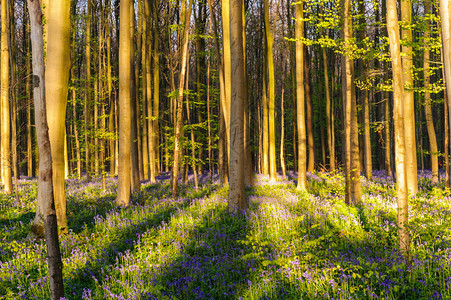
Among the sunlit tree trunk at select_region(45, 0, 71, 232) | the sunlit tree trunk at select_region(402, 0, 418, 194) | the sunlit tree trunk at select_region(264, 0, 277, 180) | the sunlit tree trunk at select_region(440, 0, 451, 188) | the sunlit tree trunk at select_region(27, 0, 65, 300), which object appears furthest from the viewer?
the sunlit tree trunk at select_region(264, 0, 277, 180)

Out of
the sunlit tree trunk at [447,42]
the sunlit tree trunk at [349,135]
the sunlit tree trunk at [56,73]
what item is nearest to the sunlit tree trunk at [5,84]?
the sunlit tree trunk at [56,73]

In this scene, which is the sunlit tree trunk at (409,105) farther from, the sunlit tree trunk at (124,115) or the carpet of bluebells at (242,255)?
the sunlit tree trunk at (124,115)

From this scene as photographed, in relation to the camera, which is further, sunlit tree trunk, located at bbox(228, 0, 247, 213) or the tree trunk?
the tree trunk

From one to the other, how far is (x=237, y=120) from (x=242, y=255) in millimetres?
4464

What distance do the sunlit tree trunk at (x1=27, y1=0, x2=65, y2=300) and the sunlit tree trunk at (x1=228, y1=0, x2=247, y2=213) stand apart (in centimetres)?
549

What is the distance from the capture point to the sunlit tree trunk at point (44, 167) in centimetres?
404

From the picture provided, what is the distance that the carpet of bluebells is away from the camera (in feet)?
14.7

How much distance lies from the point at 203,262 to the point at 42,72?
4.24 m

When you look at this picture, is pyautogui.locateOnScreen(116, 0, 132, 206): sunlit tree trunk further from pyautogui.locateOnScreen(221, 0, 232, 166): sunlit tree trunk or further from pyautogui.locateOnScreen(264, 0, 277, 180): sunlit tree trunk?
pyautogui.locateOnScreen(264, 0, 277, 180): sunlit tree trunk

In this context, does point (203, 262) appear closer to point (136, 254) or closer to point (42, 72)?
point (136, 254)

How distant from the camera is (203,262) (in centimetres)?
568

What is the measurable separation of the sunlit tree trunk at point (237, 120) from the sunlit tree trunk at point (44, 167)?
549 centimetres

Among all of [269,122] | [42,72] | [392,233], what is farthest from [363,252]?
[269,122]

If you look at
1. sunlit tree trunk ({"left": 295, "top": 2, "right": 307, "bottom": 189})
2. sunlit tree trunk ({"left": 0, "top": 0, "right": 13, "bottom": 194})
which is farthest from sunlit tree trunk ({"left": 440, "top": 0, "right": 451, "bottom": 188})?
sunlit tree trunk ({"left": 0, "top": 0, "right": 13, "bottom": 194})
